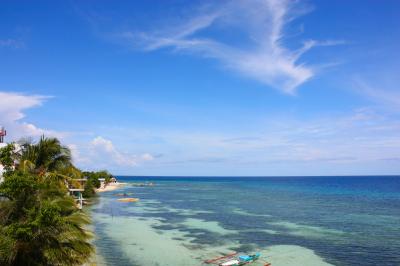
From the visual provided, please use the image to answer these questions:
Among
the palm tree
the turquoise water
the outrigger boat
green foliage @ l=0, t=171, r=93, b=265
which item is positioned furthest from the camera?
the turquoise water

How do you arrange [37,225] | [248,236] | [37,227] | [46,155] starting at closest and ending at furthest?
1. [37,225]
2. [37,227]
3. [46,155]
4. [248,236]

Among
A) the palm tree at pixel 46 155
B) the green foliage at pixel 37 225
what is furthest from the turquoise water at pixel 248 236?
the green foliage at pixel 37 225

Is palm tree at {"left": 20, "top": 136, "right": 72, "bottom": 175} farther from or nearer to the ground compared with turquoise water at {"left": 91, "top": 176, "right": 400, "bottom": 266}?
farther from the ground

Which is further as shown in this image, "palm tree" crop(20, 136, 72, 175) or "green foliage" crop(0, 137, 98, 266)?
"palm tree" crop(20, 136, 72, 175)

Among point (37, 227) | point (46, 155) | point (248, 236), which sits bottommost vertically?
point (248, 236)

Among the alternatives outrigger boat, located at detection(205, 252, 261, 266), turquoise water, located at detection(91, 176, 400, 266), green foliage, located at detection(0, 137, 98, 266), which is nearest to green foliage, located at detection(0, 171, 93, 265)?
green foliage, located at detection(0, 137, 98, 266)

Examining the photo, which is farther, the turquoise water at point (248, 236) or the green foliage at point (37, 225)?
the turquoise water at point (248, 236)

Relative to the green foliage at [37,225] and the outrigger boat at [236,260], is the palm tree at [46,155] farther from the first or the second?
the outrigger boat at [236,260]

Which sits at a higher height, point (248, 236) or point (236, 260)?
point (248, 236)

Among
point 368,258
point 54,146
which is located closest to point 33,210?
point 54,146

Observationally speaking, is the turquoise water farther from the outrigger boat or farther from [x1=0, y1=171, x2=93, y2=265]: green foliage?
[x1=0, y1=171, x2=93, y2=265]: green foliage

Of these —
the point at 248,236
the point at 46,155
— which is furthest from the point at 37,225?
the point at 248,236

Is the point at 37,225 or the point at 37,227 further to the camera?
the point at 37,227

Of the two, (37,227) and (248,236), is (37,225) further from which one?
(248,236)
